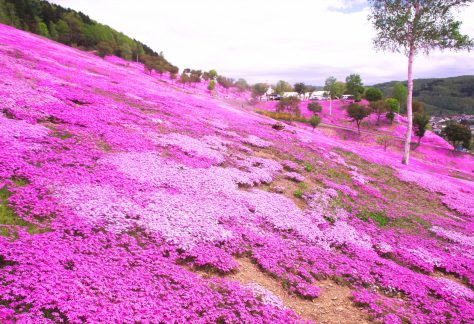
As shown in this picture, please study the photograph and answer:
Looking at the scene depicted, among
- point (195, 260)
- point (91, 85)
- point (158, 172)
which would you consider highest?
point (91, 85)

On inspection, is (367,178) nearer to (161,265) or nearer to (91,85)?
(161,265)

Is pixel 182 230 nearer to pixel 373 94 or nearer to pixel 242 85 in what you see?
pixel 373 94

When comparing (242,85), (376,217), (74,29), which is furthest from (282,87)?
(376,217)

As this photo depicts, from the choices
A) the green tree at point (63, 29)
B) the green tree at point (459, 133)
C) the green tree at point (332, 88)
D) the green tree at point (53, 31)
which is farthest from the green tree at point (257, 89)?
the green tree at point (53, 31)

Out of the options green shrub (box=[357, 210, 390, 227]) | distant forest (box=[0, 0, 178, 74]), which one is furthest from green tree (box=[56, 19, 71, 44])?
green shrub (box=[357, 210, 390, 227])

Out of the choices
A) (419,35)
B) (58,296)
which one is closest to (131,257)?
(58,296)

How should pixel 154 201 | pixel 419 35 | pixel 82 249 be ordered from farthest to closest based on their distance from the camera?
pixel 419 35
pixel 154 201
pixel 82 249

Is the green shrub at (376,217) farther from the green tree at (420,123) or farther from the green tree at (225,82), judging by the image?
the green tree at (225,82)

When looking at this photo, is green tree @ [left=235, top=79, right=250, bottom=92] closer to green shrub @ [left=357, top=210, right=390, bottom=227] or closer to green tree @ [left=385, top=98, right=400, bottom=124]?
green tree @ [left=385, top=98, right=400, bottom=124]

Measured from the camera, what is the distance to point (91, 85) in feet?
87.9

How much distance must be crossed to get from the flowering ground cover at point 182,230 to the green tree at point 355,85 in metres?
111

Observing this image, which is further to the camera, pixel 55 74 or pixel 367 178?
pixel 367 178

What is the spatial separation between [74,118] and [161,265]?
12.9 metres

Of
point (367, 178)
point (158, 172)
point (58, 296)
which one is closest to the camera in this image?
point (58, 296)
